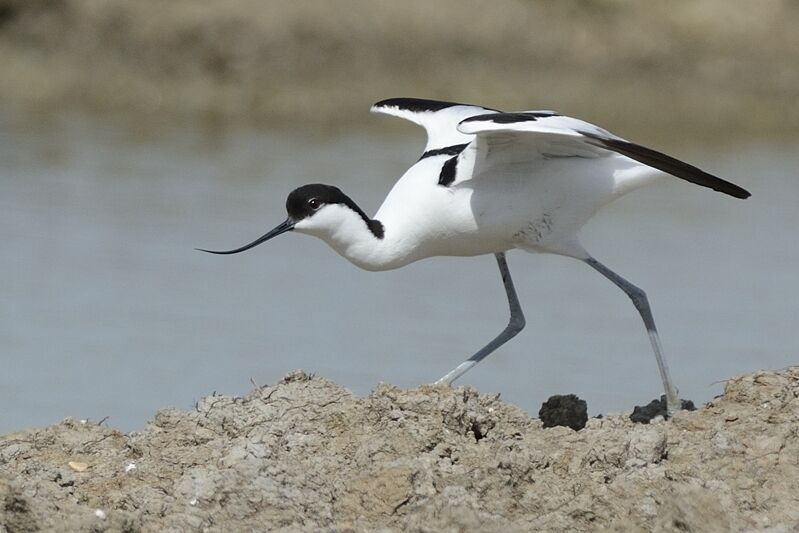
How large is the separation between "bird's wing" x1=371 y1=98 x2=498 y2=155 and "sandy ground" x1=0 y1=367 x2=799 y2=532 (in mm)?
1665

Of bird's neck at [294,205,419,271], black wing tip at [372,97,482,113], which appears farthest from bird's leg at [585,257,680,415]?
black wing tip at [372,97,482,113]

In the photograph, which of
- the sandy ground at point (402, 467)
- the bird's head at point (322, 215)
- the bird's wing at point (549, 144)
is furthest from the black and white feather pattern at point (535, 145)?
the sandy ground at point (402, 467)

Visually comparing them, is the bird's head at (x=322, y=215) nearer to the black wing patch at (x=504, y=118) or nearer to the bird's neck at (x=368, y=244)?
the bird's neck at (x=368, y=244)

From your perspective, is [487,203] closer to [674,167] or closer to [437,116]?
[674,167]

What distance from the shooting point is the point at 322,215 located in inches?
251

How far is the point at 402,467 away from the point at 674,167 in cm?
169

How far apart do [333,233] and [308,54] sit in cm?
1218

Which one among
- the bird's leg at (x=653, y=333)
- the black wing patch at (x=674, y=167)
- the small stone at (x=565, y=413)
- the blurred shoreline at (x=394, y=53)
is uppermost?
the blurred shoreline at (x=394, y=53)

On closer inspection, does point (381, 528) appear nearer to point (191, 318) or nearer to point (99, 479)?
point (99, 479)

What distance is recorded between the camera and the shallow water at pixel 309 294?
345 inches

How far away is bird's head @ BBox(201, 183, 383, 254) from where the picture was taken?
6348 millimetres

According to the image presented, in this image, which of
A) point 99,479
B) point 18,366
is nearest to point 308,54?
point 18,366

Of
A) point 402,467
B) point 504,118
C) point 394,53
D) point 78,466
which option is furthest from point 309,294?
point 394,53

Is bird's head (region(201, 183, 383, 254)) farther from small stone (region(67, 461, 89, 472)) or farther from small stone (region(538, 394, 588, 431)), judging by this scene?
small stone (region(67, 461, 89, 472))
